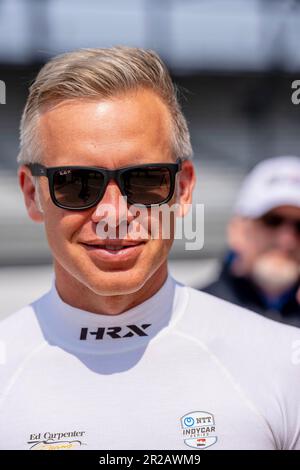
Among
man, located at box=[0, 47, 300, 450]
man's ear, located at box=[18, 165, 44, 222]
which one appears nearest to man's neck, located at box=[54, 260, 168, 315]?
man, located at box=[0, 47, 300, 450]

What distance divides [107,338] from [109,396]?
0.49 feet

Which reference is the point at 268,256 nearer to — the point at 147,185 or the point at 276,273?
the point at 276,273

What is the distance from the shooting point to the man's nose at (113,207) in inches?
58.9

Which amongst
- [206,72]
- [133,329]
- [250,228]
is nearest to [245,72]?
[206,72]

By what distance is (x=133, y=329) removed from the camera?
5.47 feet

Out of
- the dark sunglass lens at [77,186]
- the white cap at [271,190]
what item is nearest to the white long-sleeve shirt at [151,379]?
the dark sunglass lens at [77,186]

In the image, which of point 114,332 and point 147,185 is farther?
point 114,332

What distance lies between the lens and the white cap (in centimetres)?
286

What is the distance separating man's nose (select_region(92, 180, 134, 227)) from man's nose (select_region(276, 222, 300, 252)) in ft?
4.66

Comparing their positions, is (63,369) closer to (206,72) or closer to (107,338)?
(107,338)

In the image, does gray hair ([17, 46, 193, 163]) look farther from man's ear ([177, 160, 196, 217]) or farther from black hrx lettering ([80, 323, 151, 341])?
black hrx lettering ([80, 323, 151, 341])

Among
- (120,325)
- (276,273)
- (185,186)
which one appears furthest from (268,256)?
(120,325)

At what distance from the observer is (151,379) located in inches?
62.7

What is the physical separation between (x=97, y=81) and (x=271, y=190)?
4.95ft
